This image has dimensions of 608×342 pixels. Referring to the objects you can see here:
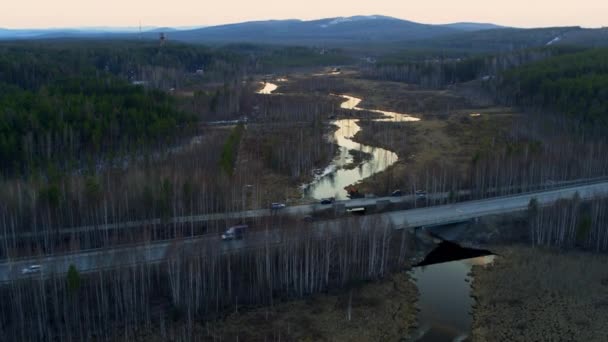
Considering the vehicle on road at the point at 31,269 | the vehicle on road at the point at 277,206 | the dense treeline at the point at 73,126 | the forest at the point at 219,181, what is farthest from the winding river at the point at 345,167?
the vehicle on road at the point at 31,269

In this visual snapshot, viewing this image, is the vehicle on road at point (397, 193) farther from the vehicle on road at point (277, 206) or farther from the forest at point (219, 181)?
the vehicle on road at point (277, 206)

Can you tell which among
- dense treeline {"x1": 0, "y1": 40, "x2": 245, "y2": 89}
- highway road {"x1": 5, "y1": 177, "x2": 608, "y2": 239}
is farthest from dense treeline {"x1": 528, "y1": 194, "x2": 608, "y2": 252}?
dense treeline {"x1": 0, "y1": 40, "x2": 245, "y2": 89}

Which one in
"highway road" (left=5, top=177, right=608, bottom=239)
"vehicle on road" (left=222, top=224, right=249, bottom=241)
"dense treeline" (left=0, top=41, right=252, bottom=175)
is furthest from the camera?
"dense treeline" (left=0, top=41, right=252, bottom=175)

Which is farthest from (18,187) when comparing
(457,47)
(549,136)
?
(457,47)

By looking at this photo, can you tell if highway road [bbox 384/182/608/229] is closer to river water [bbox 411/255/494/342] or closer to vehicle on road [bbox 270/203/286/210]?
river water [bbox 411/255/494/342]

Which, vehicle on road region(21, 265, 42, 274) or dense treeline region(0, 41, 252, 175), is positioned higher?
dense treeline region(0, 41, 252, 175)

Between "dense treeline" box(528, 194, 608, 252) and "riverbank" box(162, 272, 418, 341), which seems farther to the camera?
"dense treeline" box(528, 194, 608, 252)
